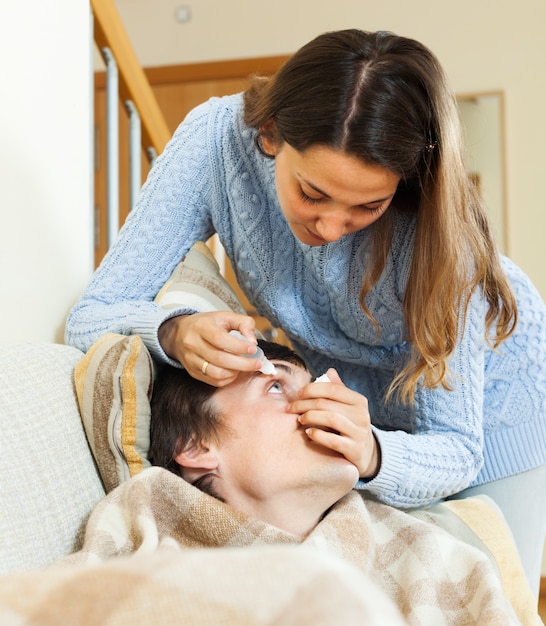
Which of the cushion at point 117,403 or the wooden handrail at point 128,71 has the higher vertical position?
the wooden handrail at point 128,71

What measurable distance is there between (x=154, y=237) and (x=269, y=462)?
48cm

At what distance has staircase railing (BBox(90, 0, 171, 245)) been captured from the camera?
1956 millimetres

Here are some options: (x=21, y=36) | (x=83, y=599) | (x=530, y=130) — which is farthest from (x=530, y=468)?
(x=530, y=130)

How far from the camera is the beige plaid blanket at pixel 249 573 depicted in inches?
20.1

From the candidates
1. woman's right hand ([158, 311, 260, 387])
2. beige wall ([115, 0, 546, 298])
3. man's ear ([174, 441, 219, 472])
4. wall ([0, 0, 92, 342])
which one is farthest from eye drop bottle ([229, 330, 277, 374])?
beige wall ([115, 0, 546, 298])

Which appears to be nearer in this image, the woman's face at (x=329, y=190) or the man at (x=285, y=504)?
the man at (x=285, y=504)

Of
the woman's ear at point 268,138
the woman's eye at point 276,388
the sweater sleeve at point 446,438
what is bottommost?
the sweater sleeve at point 446,438

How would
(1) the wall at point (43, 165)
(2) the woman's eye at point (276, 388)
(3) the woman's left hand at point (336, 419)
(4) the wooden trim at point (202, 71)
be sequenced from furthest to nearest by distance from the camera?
(4) the wooden trim at point (202, 71), (1) the wall at point (43, 165), (2) the woman's eye at point (276, 388), (3) the woman's left hand at point (336, 419)

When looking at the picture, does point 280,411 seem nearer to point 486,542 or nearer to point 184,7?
point 486,542

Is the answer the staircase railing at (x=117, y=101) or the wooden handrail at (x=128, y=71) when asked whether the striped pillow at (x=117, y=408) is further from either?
the wooden handrail at (x=128, y=71)

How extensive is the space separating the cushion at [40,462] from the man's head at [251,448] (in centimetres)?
13

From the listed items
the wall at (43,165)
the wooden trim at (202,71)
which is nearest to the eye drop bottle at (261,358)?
the wall at (43,165)

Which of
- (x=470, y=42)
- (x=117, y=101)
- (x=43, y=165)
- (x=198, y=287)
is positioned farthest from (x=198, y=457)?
(x=470, y=42)

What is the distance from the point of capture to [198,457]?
1.16 meters
